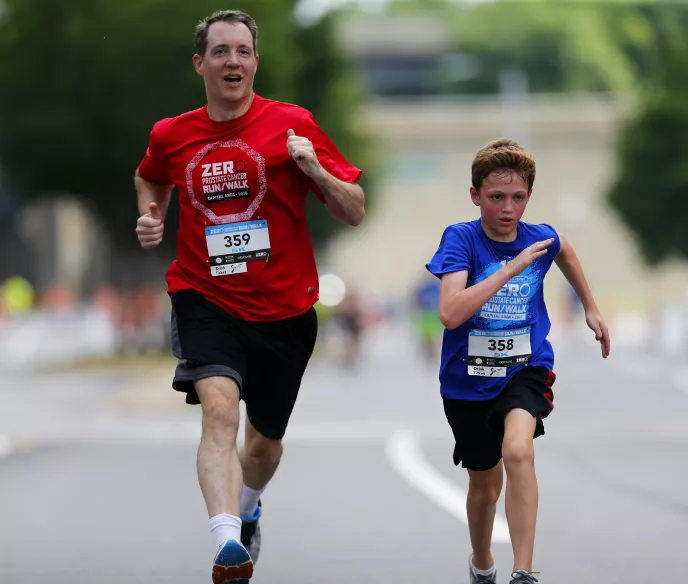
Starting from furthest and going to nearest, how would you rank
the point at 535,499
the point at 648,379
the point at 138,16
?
the point at 138,16 → the point at 648,379 → the point at 535,499

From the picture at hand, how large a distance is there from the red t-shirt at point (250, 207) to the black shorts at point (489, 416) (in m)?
0.73

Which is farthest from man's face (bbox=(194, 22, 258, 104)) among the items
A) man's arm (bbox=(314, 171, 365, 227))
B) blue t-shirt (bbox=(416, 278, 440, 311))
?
blue t-shirt (bbox=(416, 278, 440, 311))

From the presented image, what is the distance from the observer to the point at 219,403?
20.4 ft

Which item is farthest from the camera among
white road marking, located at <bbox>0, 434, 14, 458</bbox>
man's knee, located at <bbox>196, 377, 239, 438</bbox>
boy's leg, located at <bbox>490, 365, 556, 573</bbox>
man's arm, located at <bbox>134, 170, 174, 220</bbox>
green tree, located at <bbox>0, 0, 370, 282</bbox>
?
green tree, located at <bbox>0, 0, 370, 282</bbox>

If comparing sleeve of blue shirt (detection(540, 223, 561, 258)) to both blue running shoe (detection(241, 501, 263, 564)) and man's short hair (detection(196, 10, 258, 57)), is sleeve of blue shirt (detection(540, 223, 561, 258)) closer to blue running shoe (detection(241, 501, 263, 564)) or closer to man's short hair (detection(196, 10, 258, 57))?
man's short hair (detection(196, 10, 258, 57))

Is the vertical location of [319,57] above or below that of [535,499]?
above

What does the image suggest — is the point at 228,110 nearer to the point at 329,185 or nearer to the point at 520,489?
the point at 329,185

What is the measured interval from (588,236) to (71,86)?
157 feet

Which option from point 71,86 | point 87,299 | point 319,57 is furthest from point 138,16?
point 87,299

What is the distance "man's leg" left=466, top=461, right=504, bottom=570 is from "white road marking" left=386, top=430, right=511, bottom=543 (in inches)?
80.6

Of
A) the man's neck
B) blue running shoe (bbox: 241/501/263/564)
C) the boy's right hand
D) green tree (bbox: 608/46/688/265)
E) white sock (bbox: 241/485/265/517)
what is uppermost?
green tree (bbox: 608/46/688/265)

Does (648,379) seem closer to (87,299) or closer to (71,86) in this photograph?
(71,86)

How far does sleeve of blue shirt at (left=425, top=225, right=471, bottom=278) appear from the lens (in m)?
6.05

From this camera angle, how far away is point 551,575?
7.29 m
